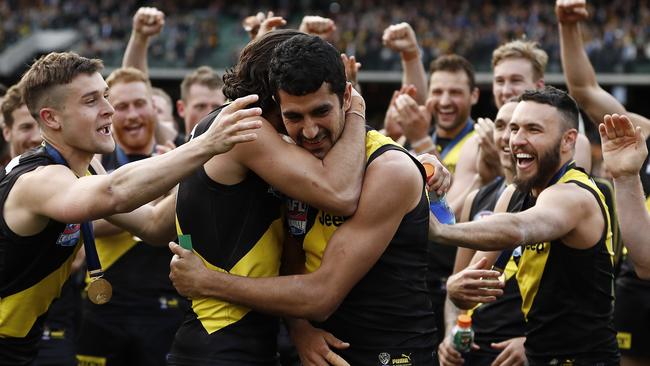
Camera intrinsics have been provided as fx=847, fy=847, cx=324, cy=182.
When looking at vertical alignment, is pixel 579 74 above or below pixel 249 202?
above

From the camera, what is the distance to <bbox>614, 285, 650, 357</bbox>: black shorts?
23.1 feet

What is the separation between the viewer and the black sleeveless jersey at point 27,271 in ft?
15.1

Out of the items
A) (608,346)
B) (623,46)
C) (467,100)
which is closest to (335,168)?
(608,346)

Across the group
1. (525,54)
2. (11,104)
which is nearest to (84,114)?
(11,104)

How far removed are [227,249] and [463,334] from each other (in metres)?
2.01

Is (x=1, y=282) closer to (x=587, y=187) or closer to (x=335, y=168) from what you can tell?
(x=335, y=168)

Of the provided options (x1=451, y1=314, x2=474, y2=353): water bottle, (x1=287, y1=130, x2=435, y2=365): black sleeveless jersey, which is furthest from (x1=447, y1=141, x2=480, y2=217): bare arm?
(x1=287, y1=130, x2=435, y2=365): black sleeveless jersey

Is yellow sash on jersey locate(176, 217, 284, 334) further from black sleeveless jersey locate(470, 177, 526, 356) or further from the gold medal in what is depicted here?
black sleeveless jersey locate(470, 177, 526, 356)

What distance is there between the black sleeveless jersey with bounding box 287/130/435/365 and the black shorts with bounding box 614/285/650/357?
11.4 ft

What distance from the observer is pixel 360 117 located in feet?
14.1

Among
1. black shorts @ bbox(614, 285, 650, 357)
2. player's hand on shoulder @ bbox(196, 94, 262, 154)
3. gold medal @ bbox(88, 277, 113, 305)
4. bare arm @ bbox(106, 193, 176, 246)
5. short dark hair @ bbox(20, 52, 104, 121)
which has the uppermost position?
short dark hair @ bbox(20, 52, 104, 121)

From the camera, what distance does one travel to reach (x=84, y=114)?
4.71m

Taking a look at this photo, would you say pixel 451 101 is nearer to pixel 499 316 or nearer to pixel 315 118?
pixel 499 316

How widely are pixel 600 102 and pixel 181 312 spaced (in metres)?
3.80
